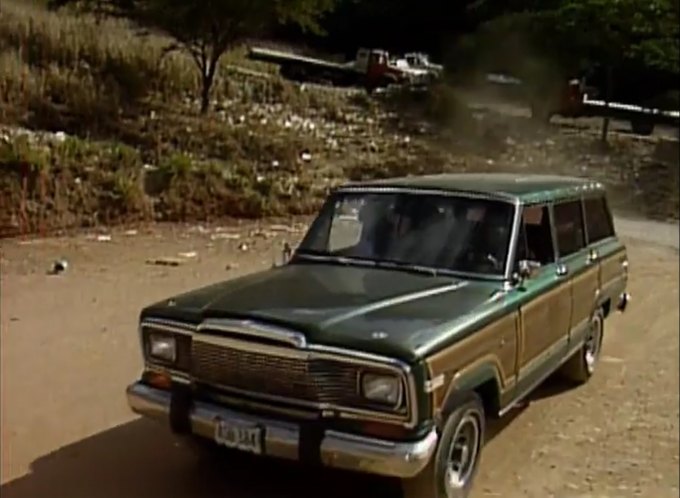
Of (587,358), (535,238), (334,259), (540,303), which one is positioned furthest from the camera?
(587,358)

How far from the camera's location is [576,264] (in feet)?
9.95

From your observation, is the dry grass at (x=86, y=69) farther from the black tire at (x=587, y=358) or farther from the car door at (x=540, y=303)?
the black tire at (x=587, y=358)

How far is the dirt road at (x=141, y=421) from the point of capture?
2.12 meters

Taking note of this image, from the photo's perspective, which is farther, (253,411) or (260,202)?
(260,202)

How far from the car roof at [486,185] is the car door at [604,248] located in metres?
0.33

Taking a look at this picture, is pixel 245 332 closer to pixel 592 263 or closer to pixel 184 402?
pixel 184 402

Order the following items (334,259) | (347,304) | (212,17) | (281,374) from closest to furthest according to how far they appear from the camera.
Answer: (212,17)
(281,374)
(347,304)
(334,259)

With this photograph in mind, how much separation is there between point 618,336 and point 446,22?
7.09 feet

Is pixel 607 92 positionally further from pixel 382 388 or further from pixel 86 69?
pixel 86 69

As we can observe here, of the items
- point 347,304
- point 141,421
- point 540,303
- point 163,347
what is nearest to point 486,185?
point 540,303

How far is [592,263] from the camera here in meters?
3.21

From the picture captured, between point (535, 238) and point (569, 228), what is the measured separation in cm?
38

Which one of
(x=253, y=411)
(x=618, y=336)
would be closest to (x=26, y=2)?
(x=253, y=411)

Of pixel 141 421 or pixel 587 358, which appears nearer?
pixel 141 421
